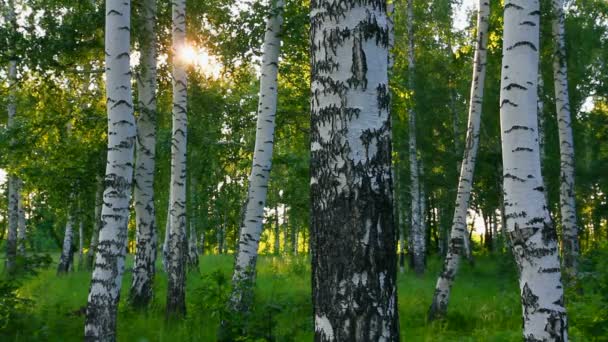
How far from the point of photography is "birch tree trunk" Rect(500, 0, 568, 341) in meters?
4.21

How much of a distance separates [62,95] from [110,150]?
5797 mm

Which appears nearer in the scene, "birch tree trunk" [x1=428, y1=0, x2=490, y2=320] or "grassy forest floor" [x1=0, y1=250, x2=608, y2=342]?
"grassy forest floor" [x1=0, y1=250, x2=608, y2=342]

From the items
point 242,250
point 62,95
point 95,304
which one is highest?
point 62,95

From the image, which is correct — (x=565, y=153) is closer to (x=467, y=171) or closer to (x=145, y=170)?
(x=467, y=171)

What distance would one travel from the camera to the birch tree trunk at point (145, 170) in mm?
9578

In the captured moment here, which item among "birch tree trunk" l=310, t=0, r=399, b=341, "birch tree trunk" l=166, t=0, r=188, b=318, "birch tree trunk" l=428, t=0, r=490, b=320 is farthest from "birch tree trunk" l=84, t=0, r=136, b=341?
"birch tree trunk" l=428, t=0, r=490, b=320

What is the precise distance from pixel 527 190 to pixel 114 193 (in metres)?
4.01

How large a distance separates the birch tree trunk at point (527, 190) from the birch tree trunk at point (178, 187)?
5673 millimetres

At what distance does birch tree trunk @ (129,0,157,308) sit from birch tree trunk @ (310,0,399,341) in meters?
7.38

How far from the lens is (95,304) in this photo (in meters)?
5.62

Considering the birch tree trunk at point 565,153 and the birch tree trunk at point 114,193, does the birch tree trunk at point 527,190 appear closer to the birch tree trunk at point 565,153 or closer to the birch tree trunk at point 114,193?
the birch tree trunk at point 114,193

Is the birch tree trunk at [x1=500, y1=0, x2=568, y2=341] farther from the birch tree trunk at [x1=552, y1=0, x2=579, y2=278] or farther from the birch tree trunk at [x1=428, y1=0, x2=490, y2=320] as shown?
the birch tree trunk at [x1=552, y1=0, x2=579, y2=278]

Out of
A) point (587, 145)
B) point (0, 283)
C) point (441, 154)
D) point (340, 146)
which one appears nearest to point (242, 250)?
point (0, 283)

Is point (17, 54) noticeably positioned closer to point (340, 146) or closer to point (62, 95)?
point (62, 95)
